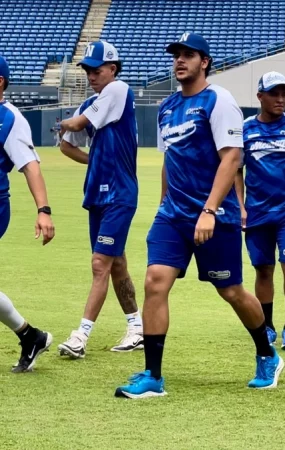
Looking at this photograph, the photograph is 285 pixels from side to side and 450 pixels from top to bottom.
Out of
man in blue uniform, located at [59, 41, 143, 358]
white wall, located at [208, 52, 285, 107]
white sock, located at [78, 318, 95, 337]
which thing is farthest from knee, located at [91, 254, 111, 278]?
white wall, located at [208, 52, 285, 107]

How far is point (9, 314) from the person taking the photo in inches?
249

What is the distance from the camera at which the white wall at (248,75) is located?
45125mm

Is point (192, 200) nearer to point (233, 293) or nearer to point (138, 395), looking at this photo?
point (233, 293)

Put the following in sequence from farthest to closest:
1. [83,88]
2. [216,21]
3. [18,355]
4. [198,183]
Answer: [216,21], [83,88], [18,355], [198,183]

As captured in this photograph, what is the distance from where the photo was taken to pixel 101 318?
8.76 metres

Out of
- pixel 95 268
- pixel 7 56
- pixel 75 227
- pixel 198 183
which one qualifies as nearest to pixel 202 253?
pixel 198 183

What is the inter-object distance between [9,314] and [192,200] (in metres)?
1.48

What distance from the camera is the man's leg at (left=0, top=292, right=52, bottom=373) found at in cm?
632

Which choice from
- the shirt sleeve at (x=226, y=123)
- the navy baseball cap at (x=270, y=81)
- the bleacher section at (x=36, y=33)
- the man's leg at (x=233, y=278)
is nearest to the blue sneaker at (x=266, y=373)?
the man's leg at (x=233, y=278)

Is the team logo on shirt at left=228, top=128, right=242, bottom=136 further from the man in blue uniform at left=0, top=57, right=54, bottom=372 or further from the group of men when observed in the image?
the man in blue uniform at left=0, top=57, right=54, bottom=372

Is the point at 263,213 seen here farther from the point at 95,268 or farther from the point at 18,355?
the point at 18,355

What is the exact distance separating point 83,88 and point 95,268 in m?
40.5

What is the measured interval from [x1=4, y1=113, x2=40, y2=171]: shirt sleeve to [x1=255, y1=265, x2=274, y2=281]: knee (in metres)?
2.31

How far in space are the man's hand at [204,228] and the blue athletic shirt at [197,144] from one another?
0.74ft
